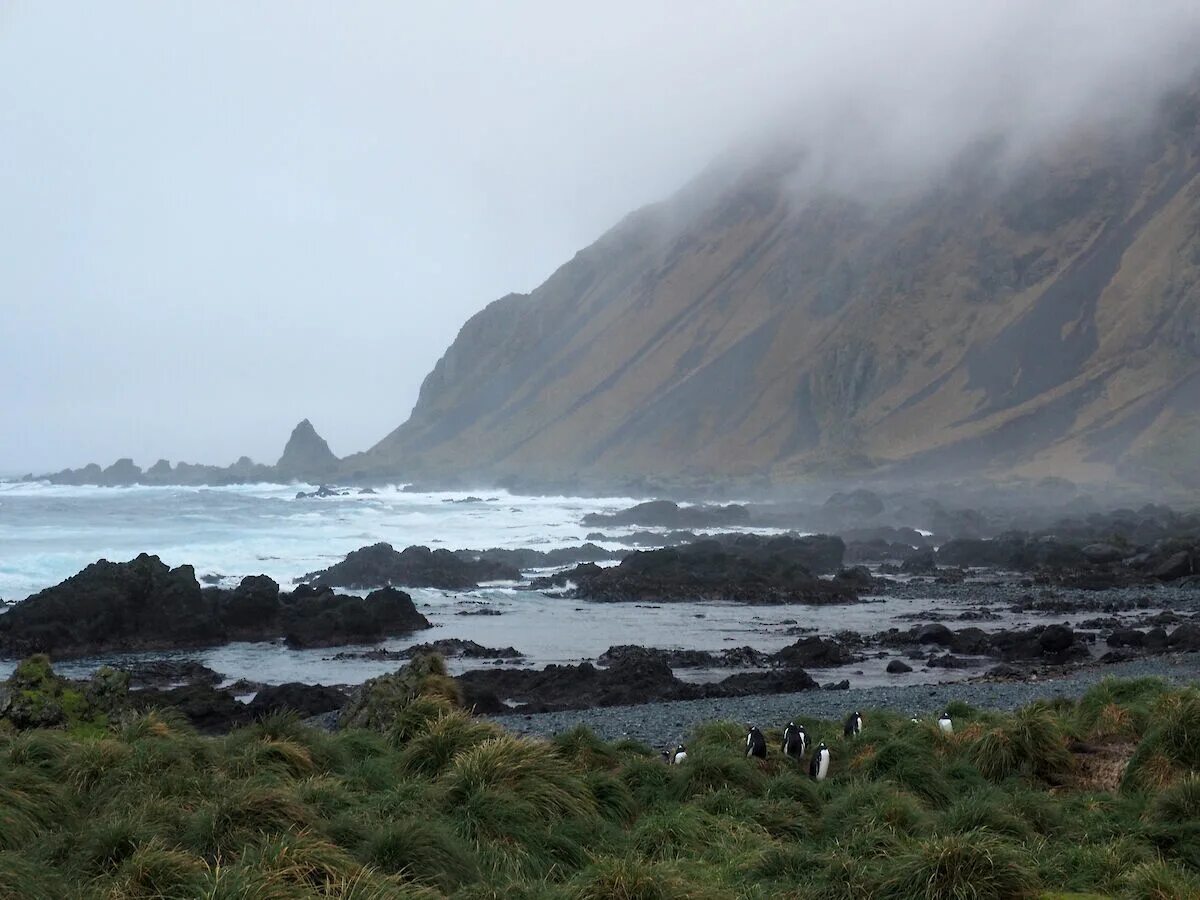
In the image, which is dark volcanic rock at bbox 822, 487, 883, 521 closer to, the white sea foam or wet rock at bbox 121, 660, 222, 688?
the white sea foam

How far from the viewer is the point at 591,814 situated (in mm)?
8188

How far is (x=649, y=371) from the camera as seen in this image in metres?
124

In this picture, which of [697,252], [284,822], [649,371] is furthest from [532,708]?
[697,252]

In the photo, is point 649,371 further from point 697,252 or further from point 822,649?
point 822,649


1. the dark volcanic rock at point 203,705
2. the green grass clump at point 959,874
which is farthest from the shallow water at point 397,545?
the green grass clump at point 959,874

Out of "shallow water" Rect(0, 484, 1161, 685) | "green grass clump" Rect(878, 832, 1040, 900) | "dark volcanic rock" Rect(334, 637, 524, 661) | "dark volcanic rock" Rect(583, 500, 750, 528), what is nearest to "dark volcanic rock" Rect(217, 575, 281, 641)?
"shallow water" Rect(0, 484, 1161, 685)

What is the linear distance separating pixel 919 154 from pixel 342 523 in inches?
3138

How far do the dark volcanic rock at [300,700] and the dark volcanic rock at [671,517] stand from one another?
4733 cm

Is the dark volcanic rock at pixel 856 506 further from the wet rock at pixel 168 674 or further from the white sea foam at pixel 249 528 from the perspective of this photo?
the wet rock at pixel 168 674

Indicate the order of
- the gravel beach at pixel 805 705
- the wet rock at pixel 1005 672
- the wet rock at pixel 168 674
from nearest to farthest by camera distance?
the gravel beach at pixel 805 705 → the wet rock at pixel 1005 672 → the wet rock at pixel 168 674

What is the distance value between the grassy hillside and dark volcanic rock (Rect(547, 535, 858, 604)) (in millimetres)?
24875

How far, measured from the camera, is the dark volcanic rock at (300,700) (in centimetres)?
1833

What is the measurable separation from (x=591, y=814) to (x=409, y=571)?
109ft

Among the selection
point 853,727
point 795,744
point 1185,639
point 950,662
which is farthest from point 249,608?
point 1185,639
